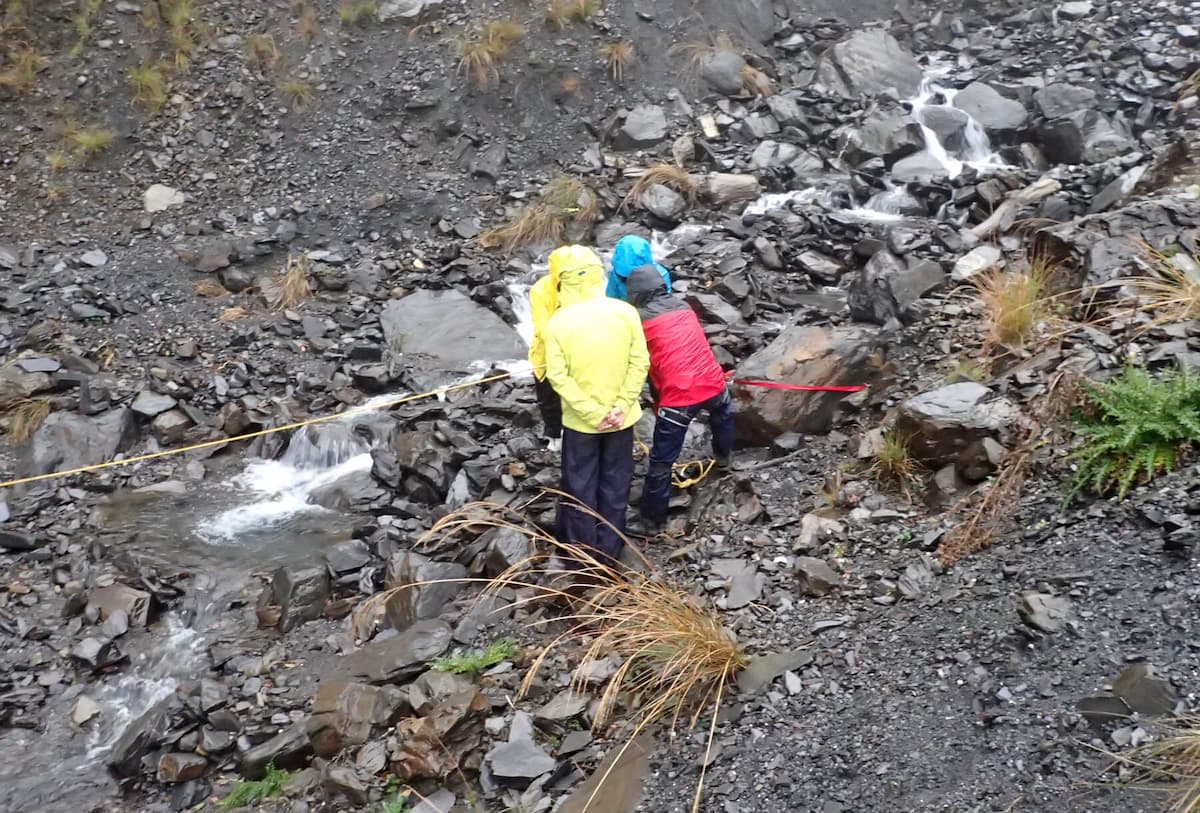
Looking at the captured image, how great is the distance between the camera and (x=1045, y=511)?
448 cm

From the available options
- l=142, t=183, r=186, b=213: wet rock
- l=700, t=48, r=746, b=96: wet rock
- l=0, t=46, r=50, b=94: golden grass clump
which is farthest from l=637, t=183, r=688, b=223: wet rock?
l=0, t=46, r=50, b=94: golden grass clump

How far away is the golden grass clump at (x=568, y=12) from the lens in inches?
505

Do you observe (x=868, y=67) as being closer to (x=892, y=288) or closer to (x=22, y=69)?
(x=892, y=288)

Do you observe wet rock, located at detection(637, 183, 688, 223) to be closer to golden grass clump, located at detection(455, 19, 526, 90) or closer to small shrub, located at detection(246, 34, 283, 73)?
golden grass clump, located at detection(455, 19, 526, 90)

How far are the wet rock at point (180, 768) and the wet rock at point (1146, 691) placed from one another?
4.19 meters

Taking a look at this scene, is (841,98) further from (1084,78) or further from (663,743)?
(663,743)

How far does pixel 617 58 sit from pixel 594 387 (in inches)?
343

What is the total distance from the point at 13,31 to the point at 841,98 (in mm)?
10474

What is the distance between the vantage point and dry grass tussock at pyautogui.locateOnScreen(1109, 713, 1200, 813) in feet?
9.46

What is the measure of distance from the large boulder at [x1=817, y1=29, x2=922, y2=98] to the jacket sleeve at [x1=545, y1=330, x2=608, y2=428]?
9.25 metres

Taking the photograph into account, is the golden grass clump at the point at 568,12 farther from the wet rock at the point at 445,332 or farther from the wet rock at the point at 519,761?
the wet rock at the point at 519,761

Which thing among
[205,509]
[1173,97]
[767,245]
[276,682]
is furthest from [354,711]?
[1173,97]

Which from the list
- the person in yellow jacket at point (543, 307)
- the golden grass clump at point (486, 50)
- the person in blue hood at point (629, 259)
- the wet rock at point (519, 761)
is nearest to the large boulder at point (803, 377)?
the person in blue hood at point (629, 259)

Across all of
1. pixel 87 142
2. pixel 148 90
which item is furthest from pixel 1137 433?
pixel 148 90
